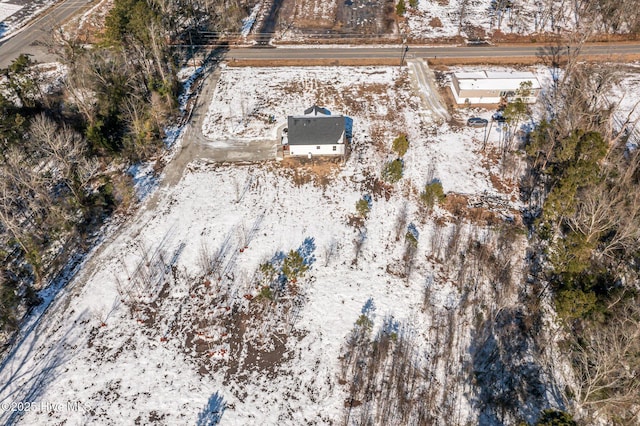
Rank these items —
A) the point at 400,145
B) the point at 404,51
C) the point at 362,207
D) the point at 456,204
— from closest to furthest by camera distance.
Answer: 1. the point at 362,207
2. the point at 456,204
3. the point at 400,145
4. the point at 404,51

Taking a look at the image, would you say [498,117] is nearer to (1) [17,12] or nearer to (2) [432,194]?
(2) [432,194]

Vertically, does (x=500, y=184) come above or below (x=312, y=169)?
below

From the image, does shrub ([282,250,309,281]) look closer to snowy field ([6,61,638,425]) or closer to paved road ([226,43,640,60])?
snowy field ([6,61,638,425])

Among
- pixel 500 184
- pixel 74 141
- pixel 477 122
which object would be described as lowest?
pixel 500 184

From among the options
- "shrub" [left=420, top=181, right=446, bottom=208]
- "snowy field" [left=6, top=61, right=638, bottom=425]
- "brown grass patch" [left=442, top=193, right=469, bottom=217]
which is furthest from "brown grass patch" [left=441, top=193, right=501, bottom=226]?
"shrub" [left=420, top=181, right=446, bottom=208]

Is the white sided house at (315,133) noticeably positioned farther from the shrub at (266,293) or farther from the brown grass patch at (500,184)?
the shrub at (266,293)

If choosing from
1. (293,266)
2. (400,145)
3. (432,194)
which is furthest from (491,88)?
(293,266)

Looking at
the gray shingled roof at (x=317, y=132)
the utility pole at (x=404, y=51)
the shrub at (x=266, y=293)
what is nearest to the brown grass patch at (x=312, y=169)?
the gray shingled roof at (x=317, y=132)
